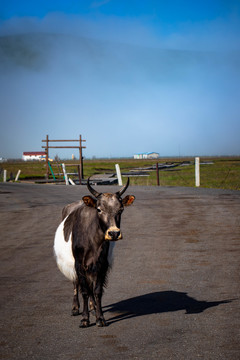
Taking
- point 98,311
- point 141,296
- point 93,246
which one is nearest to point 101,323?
point 98,311

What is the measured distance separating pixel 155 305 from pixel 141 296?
48cm

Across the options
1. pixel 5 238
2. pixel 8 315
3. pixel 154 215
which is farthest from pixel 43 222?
pixel 8 315

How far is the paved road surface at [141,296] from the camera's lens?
457 centimetres

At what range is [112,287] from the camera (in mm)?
7027

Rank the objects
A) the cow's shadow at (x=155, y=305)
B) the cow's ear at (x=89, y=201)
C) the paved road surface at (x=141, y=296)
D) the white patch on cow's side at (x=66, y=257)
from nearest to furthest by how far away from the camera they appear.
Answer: the paved road surface at (x=141, y=296) → the cow's ear at (x=89, y=201) → the cow's shadow at (x=155, y=305) → the white patch on cow's side at (x=66, y=257)

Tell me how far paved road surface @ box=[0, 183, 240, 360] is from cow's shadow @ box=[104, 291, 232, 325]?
0.04 feet

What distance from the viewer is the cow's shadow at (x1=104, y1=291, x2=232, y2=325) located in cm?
569

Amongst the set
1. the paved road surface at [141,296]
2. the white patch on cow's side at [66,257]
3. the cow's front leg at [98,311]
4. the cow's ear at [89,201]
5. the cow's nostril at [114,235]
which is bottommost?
the paved road surface at [141,296]

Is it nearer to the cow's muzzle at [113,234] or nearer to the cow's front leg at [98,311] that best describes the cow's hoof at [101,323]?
the cow's front leg at [98,311]

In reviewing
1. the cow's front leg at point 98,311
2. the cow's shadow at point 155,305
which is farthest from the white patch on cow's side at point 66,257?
the cow's shadow at point 155,305

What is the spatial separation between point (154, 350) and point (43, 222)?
33.0 ft

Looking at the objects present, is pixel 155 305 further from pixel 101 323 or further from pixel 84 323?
pixel 84 323

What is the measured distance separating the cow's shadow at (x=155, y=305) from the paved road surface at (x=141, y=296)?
0.01 metres

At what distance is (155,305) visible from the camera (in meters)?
5.98
